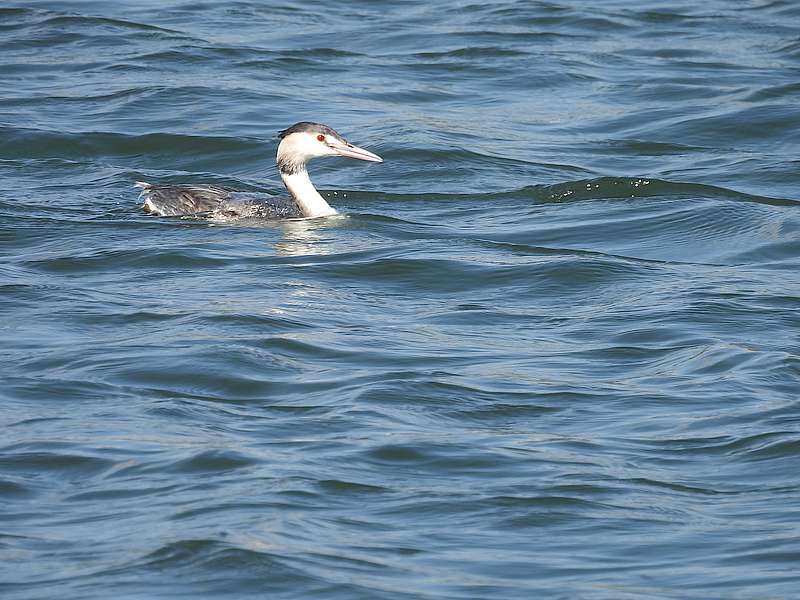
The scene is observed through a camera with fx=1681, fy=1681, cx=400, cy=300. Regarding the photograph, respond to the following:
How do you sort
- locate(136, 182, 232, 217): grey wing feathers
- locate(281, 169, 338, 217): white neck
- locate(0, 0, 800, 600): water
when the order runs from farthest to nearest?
locate(281, 169, 338, 217): white neck → locate(136, 182, 232, 217): grey wing feathers → locate(0, 0, 800, 600): water

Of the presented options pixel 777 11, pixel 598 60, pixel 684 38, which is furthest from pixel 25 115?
pixel 777 11

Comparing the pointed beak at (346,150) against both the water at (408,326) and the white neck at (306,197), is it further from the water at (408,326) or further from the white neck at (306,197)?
the water at (408,326)

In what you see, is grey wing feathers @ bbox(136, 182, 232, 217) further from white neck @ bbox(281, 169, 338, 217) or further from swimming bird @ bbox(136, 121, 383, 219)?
white neck @ bbox(281, 169, 338, 217)

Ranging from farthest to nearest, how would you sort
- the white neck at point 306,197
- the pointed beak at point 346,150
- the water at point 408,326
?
the pointed beak at point 346,150 < the white neck at point 306,197 < the water at point 408,326

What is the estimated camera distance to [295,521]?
669cm

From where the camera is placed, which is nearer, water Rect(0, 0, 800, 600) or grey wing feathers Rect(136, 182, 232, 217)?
water Rect(0, 0, 800, 600)

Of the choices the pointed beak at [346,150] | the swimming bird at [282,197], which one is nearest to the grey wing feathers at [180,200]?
the swimming bird at [282,197]

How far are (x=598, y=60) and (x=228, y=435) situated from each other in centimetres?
1291

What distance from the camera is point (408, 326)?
33.0ft

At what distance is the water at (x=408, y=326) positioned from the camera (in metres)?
6.50

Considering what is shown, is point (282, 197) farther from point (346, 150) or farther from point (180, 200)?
point (180, 200)

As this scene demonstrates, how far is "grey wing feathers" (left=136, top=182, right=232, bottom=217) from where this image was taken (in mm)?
12961

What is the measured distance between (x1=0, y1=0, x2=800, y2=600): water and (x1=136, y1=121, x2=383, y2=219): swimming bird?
165mm

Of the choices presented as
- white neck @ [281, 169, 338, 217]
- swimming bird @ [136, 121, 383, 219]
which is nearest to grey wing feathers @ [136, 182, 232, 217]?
swimming bird @ [136, 121, 383, 219]
